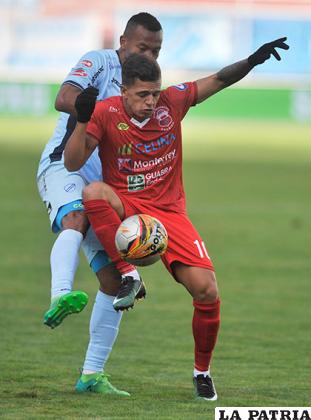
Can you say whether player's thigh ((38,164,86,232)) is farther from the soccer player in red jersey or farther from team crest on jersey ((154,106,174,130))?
team crest on jersey ((154,106,174,130))

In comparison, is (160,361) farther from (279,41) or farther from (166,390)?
(279,41)

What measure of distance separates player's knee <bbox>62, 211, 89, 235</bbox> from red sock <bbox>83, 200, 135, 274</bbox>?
0.71 ft

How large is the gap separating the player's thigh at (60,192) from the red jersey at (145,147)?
25 cm

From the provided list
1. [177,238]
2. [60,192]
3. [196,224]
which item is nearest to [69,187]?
[60,192]

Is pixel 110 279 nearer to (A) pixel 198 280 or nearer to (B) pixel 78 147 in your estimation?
(A) pixel 198 280

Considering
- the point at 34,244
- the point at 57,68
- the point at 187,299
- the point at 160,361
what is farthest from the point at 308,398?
the point at 57,68

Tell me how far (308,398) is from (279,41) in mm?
2253

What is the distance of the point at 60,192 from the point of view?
7.17 metres

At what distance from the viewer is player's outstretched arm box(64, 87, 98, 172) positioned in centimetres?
648

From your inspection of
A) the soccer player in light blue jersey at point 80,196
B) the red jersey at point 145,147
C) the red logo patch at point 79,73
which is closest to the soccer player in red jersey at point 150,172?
the red jersey at point 145,147

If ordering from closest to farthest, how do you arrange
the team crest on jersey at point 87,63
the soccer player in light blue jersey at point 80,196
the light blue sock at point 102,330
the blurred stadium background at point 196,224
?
the soccer player in light blue jersey at point 80,196
the team crest on jersey at point 87,63
the light blue sock at point 102,330
the blurred stadium background at point 196,224

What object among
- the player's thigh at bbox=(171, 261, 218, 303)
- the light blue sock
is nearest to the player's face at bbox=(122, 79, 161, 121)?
the player's thigh at bbox=(171, 261, 218, 303)

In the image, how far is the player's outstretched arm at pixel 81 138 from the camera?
21.3 feet

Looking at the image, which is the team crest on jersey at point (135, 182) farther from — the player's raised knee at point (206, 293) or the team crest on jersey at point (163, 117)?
the player's raised knee at point (206, 293)
